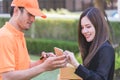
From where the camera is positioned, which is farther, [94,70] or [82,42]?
[82,42]

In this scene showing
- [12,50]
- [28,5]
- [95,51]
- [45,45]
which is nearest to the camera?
[12,50]

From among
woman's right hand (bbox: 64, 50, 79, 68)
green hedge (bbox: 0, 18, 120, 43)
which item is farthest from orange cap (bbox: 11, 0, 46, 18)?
green hedge (bbox: 0, 18, 120, 43)

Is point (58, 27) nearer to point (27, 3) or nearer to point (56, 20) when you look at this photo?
point (56, 20)

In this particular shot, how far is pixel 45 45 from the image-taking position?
Result: 46.5ft

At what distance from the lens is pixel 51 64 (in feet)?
9.78

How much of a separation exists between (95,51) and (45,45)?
10.8 meters

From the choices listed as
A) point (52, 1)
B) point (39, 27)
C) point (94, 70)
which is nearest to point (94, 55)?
point (94, 70)

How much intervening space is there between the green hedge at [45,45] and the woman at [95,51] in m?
9.64

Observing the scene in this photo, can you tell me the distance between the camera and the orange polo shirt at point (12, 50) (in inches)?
117

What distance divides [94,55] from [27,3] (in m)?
0.70

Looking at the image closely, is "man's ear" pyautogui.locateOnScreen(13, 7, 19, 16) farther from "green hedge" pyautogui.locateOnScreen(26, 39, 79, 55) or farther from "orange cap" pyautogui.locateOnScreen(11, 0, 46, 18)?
"green hedge" pyautogui.locateOnScreen(26, 39, 79, 55)

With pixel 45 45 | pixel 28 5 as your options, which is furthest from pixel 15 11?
pixel 45 45

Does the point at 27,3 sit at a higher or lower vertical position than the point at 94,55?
higher

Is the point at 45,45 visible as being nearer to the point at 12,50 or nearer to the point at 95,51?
the point at 95,51
